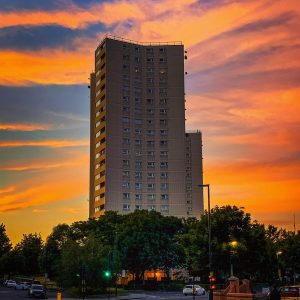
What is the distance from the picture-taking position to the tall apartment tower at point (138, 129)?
159 meters

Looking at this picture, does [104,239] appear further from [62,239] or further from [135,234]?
[62,239]

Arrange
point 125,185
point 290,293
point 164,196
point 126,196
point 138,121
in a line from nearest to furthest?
point 290,293
point 126,196
point 125,185
point 164,196
point 138,121

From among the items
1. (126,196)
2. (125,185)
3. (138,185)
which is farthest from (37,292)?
(138,185)

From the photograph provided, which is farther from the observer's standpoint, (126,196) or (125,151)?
(125,151)

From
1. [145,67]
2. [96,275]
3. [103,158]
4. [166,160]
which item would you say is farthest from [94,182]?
[96,275]

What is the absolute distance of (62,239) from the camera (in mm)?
117000

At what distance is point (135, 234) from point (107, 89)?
7159 centimetres

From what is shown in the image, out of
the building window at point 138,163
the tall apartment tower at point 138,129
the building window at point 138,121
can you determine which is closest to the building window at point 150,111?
the tall apartment tower at point 138,129

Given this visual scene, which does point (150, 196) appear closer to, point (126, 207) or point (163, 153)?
point (126, 207)

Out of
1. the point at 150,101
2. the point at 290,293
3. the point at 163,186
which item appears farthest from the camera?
the point at 150,101

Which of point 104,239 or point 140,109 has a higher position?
point 140,109

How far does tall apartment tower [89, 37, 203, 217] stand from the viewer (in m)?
159

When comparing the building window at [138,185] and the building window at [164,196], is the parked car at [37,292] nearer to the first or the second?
the building window at [138,185]

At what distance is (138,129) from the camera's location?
167 metres
